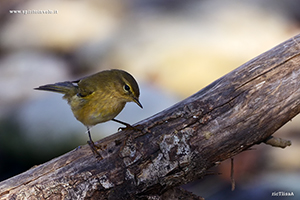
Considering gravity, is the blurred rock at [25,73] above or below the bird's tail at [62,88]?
above

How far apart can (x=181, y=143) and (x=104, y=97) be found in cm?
80

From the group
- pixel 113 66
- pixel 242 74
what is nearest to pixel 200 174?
pixel 242 74

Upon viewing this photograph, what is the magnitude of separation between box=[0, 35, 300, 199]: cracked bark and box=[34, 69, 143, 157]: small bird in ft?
0.93

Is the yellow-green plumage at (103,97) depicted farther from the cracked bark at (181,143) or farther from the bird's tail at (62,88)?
the cracked bark at (181,143)

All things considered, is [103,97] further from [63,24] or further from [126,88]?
[63,24]

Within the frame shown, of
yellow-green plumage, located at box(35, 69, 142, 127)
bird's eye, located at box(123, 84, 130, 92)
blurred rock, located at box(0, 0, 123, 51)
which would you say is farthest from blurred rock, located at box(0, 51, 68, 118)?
bird's eye, located at box(123, 84, 130, 92)

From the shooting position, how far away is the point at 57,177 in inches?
86.0

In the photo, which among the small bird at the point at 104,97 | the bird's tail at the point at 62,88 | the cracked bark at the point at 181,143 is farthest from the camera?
the bird's tail at the point at 62,88

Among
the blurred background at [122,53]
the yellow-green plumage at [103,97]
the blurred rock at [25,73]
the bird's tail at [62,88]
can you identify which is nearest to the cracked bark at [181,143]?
the yellow-green plumage at [103,97]

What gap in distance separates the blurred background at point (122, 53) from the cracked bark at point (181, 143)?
5.90ft

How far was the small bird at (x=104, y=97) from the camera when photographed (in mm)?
2635

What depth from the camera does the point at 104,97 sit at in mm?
2684

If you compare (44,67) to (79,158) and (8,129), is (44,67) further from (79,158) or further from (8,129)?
(79,158)

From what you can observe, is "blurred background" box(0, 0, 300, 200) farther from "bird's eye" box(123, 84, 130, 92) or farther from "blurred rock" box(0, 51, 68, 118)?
"bird's eye" box(123, 84, 130, 92)
